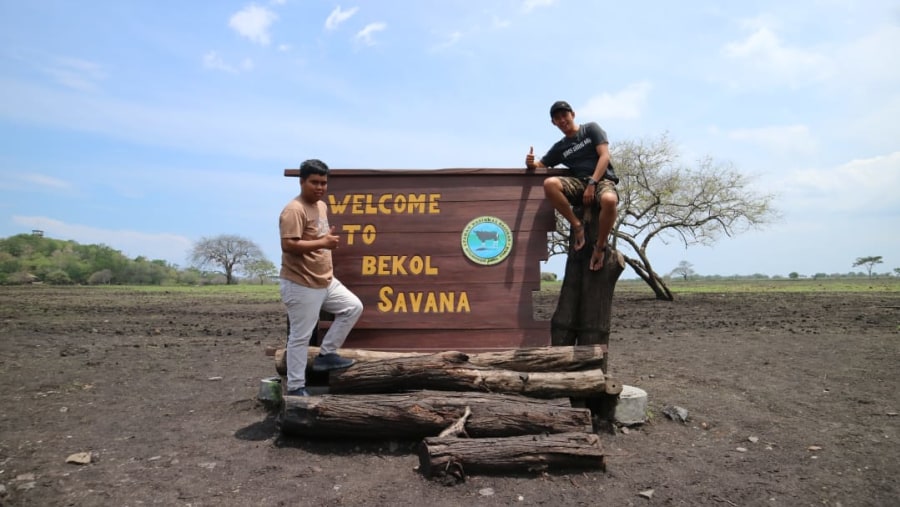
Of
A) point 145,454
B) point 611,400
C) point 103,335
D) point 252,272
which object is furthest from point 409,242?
point 252,272

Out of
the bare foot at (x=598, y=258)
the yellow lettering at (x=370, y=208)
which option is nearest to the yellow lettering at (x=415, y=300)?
the yellow lettering at (x=370, y=208)

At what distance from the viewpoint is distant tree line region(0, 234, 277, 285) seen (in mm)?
45156

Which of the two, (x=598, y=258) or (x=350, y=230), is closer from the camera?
(x=598, y=258)

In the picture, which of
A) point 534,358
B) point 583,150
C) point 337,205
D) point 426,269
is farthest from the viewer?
point 337,205

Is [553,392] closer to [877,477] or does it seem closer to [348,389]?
[348,389]

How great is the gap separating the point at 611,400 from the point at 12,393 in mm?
7013

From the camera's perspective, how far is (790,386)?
676 centimetres

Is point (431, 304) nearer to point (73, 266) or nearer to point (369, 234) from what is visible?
point (369, 234)

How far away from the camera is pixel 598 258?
17.7 feet

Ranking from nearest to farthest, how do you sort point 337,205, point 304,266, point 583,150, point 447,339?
point 304,266 < point 583,150 < point 447,339 < point 337,205

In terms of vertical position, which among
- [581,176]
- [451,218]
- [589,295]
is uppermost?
[581,176]

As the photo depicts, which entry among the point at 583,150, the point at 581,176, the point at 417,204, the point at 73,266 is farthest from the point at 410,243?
the point at 73,266

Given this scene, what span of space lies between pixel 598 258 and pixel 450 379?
1.99 meters

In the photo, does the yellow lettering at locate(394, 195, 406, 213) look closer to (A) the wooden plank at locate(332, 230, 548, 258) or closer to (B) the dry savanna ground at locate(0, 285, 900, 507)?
(A) the wooden plank at locate(332, 230, 548, 258)
